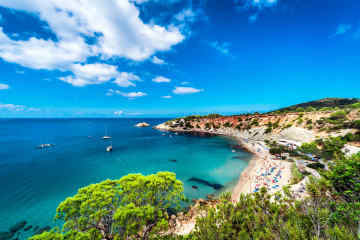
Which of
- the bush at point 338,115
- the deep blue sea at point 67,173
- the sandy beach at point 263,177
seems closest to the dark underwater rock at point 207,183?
the deep blue sea at point 67,173

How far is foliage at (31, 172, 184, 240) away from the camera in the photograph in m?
9.13

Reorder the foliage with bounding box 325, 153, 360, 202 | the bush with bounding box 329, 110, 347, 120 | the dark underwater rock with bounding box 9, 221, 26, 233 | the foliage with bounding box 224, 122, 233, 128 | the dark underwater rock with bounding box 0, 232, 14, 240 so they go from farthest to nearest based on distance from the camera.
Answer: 1. the foliage with bounding box 224, 122, 233, 128
2. the bush with bounding box 329, 110, 347, 120
3. the dark underwater rock with bounding box 9, 221, 26, 233
4. the dark underwater rock with bounding box 0, 232, 14, 240
5. the foliage with bounding box 325, 153, 360, 202

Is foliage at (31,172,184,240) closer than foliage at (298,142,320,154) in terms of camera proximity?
Yes

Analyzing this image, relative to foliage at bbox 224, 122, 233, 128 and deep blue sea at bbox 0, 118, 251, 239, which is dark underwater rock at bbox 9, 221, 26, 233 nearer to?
deep blue sea at bbox 0, 118, 251, 239

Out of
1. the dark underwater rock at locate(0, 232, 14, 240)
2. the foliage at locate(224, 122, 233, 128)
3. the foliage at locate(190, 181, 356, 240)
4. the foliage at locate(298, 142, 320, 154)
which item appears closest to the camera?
the foliage at locate(190, 181, 356, 240)

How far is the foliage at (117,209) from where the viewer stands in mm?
9133

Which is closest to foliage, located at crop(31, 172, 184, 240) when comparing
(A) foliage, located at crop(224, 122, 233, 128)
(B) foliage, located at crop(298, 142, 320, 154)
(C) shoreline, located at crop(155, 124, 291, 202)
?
(C) shoreline, located at crop(155, 124, 291, 202)

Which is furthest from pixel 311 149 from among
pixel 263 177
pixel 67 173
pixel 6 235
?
pixel 67 173

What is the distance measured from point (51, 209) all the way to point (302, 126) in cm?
8463

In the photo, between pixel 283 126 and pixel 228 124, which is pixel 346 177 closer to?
pixel 283 126

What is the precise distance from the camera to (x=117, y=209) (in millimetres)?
9219

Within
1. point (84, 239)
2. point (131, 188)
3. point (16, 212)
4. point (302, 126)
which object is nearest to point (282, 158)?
point (302, 126)

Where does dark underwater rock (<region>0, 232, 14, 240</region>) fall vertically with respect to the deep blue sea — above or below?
below

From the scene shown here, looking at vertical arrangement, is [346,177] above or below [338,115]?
below
